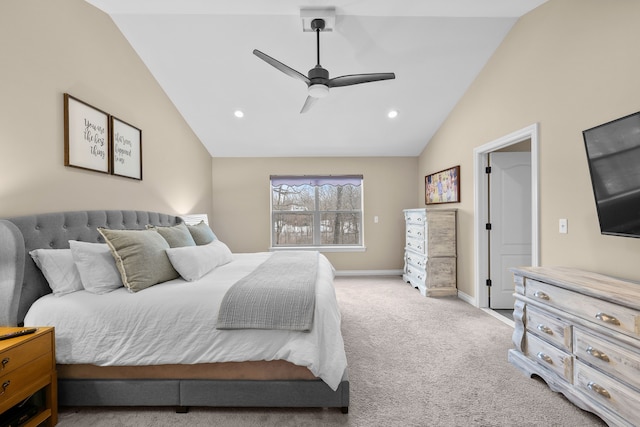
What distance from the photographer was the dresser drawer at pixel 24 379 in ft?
4.58

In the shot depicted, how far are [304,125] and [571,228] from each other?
359 centimetres

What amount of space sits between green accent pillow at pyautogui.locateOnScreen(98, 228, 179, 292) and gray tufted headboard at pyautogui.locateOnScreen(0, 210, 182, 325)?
1.09ft

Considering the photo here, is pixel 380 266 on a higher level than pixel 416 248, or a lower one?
lower

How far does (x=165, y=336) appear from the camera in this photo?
1776 mm

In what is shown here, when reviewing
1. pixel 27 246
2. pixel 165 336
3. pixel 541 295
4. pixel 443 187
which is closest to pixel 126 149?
pixel 27 246

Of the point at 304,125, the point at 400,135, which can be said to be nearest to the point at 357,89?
the point at 304,125

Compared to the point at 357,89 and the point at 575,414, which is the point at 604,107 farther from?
the point at 357,89

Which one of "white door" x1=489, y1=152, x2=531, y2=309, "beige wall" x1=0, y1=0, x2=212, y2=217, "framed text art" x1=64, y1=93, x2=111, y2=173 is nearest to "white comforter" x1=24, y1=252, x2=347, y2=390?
"beige wall" x1=0, y1=0, x2=212, y2=217

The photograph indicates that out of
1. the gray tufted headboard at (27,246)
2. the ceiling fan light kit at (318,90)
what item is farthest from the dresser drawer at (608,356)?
the gray tufted headboard at (27,246)

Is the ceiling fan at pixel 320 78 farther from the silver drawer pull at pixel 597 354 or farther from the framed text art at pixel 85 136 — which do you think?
the silver drawer pull at pixel 597 354

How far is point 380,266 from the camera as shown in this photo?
568 cm

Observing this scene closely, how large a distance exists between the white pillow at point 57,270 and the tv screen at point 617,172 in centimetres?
349

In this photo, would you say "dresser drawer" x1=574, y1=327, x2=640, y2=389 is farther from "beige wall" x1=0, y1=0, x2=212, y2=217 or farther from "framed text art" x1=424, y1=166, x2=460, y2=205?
"beige wall" x1=0, y1=0, x2=212, y2=217

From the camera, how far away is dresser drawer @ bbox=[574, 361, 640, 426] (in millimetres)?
1521
